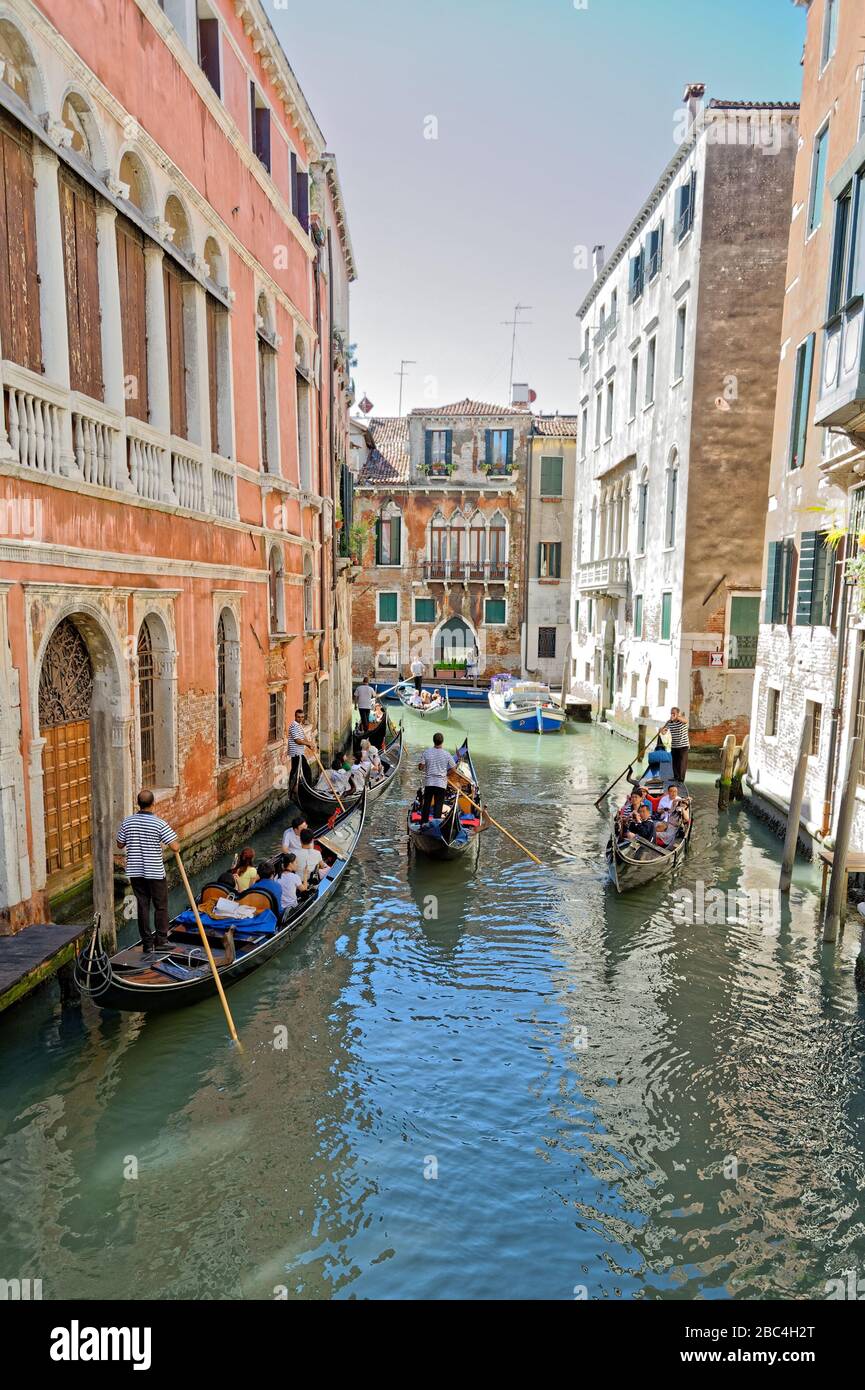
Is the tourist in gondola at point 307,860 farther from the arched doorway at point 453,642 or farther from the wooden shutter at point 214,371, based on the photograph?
the arched doorway at point 453,642

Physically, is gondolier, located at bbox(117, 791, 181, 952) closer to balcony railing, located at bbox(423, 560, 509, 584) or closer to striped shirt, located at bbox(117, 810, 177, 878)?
striped shirt, located at bbox(117, 810, 177, 878)

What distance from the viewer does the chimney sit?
15.3m

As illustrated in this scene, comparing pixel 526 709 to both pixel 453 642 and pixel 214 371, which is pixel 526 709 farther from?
pixel 214 371

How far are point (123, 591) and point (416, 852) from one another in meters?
4.43

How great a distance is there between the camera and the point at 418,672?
2684 centimetres

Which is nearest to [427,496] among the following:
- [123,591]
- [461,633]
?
[461,633]

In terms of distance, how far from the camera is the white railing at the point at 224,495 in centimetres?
947

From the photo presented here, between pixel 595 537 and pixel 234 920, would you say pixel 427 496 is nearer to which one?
pixel 595 537

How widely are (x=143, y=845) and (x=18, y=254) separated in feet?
13.0

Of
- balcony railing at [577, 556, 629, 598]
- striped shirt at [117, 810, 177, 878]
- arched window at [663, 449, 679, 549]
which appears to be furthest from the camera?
balcony railing at [577, 556, 629, 598]

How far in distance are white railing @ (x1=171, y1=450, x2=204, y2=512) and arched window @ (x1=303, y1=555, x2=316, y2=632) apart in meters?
4.95

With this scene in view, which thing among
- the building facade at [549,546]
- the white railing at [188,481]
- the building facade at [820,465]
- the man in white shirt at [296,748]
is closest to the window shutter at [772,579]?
the building facade at [820,465]

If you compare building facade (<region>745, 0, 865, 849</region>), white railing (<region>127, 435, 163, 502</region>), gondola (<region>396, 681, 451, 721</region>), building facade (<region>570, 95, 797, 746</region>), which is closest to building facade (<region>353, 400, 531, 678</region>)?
gondola (<region>396, 681, 451, 721</region>)

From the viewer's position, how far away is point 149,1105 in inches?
196
